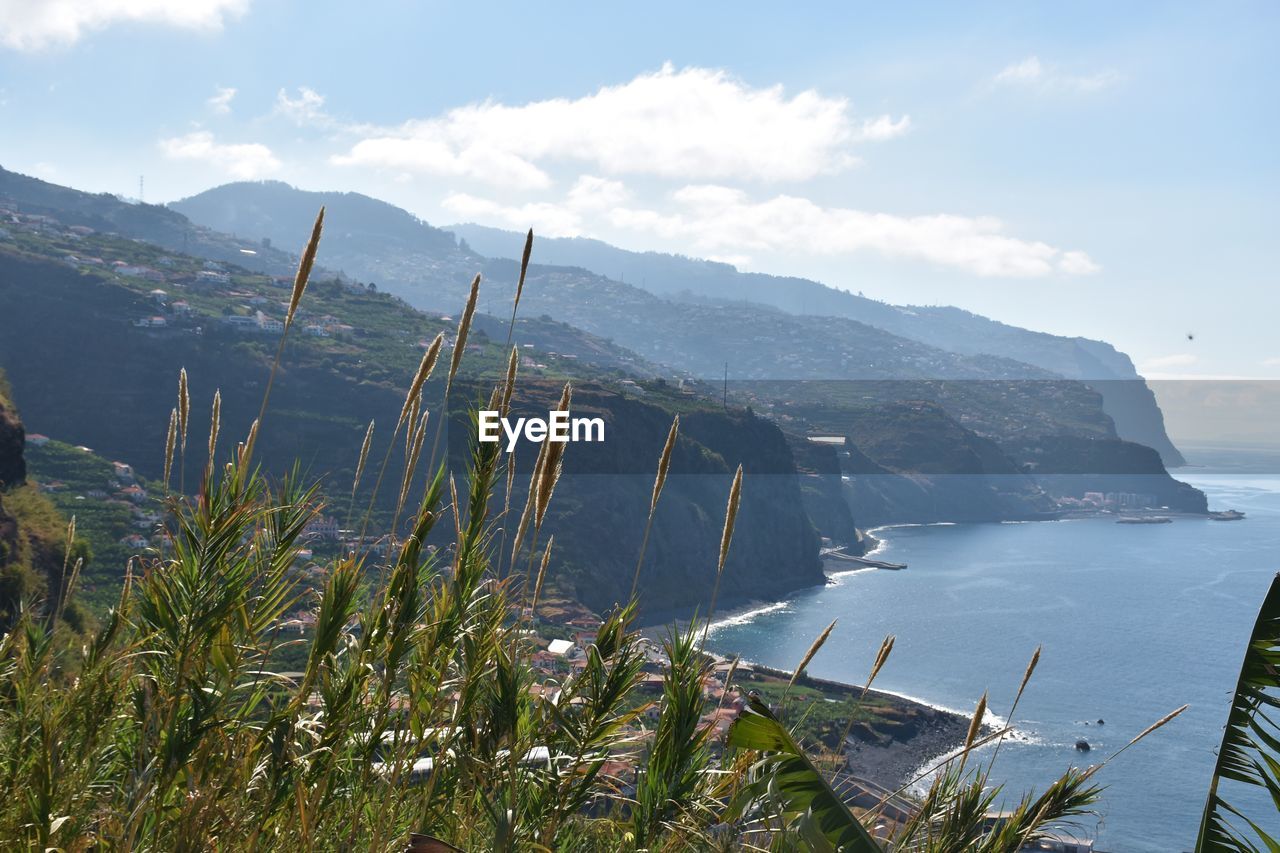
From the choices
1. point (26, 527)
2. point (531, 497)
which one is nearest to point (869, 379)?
point (26, 527)

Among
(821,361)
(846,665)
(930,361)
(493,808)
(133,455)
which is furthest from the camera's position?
(930,361)

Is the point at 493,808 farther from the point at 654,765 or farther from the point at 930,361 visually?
the point at 930,361

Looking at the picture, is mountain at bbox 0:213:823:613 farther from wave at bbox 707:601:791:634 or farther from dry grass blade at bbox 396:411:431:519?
dry grass blade at bbox 396:411:431:519

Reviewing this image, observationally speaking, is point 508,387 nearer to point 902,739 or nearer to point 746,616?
point 902,739

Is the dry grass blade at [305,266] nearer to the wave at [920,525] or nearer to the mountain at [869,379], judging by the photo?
the mountain at [869,379]

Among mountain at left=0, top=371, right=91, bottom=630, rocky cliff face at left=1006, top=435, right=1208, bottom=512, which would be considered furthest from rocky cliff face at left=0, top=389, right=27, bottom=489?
rocky cliff face at left=1006, top=435, right=1208, bottom=512

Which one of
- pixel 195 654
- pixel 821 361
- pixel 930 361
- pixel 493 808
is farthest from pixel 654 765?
pixel 930 361

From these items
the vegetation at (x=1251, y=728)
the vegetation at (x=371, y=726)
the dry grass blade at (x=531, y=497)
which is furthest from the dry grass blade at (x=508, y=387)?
the vegetation at (x=1251, y=728)
